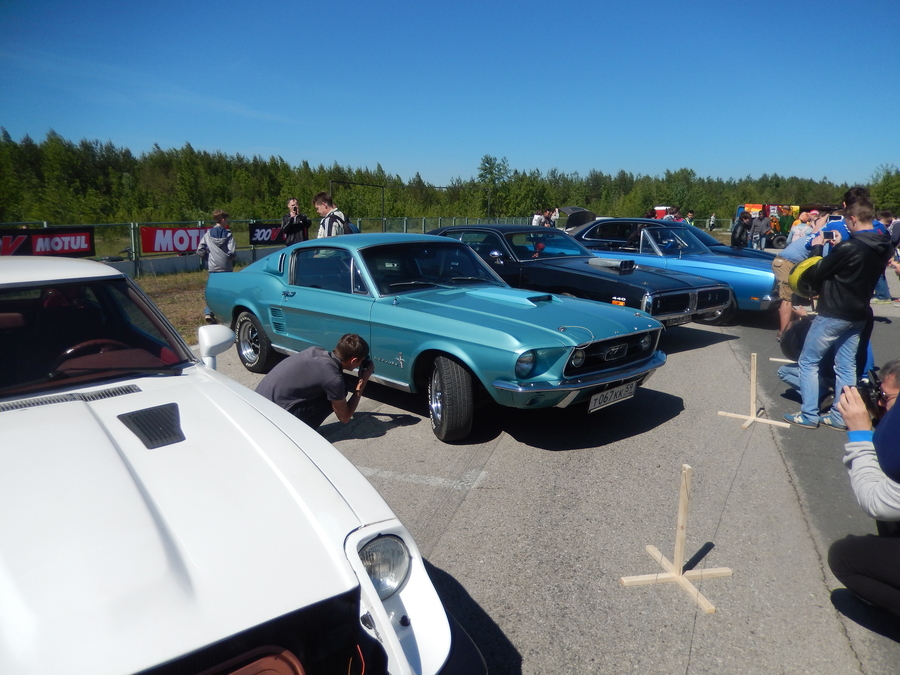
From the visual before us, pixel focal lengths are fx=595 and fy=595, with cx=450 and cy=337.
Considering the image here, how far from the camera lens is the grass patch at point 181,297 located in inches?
355

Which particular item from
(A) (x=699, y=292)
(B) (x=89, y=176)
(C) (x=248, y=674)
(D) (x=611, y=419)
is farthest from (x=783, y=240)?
(B) (x=89, y=176)

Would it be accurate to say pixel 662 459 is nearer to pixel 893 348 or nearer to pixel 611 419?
pixel 611 419

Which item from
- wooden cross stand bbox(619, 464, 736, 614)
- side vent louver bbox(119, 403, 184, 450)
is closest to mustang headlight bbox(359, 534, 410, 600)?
side vent louver bbox(119, 403, 184, 450)

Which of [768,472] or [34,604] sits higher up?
[34,604]

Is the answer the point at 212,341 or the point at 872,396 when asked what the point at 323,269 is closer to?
the point at 212,341

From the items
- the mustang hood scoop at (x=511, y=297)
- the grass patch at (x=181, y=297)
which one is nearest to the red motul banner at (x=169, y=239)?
the grass patch at (x=181, y=297)

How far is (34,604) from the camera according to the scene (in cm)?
137

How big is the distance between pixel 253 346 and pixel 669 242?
722 cm

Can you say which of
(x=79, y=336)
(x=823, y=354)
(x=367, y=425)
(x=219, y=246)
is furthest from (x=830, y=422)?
(x=219, y=246)

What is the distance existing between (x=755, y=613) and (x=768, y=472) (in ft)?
5.84

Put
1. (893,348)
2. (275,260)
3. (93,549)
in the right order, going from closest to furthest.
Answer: (93,549), (275,260), (893,348)

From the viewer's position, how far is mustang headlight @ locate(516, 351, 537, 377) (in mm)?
4094

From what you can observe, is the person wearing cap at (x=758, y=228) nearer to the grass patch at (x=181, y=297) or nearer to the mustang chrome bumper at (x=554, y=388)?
the grass patch at (x=181, y=297)

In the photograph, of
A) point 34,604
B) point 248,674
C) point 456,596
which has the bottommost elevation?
point 456,596
